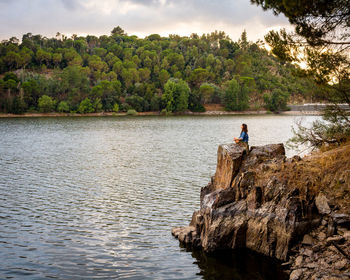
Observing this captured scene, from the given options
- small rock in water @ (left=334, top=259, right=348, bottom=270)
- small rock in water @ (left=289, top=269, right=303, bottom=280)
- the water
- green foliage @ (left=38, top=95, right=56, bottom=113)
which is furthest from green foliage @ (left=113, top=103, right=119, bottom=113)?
small rock in water @ (left=334, top=259, right=348, bottom=270)

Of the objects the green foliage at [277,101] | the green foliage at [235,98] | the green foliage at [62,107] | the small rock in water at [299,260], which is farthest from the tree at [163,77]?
the small rock in water at [299,260]

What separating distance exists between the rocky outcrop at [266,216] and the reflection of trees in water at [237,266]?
31 cm

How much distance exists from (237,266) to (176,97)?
128 meters

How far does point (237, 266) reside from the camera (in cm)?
1192

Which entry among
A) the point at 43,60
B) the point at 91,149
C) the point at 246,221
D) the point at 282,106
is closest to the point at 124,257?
the point at 246,221

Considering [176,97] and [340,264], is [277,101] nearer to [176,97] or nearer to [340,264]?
[176,97]

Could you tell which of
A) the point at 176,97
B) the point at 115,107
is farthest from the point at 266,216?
the point at 176,97

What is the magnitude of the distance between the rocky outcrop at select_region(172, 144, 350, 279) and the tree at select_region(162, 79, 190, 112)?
122 metres

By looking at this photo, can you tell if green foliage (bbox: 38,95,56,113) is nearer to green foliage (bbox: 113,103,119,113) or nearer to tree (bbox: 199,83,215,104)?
green foliage (bbox: 113,103,119,113)

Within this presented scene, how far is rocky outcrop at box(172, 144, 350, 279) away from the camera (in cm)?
1148

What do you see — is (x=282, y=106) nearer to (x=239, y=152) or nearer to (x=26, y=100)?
(x=26, y=100)

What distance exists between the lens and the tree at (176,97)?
5374 inches

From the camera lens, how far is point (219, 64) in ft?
655

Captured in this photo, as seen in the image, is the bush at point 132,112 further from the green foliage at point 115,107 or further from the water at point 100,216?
the water at point 100,216
